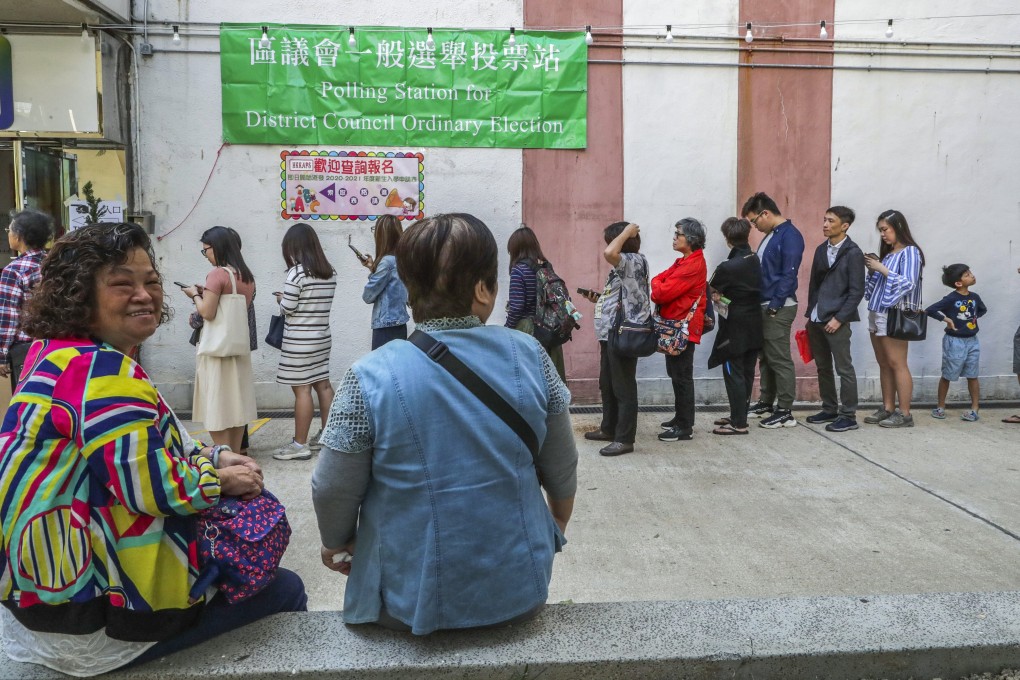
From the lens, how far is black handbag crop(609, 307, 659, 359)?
241 inches

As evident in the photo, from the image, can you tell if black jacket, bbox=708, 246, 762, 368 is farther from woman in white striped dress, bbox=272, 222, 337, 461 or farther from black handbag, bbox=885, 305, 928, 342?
woman in white striped dress, bbox=272, 222, 337, 461

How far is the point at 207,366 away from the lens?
5648 mm

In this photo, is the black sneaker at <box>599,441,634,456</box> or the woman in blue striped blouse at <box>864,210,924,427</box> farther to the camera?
the woman in blue striped blouse at <box>864,210,924,427</box>

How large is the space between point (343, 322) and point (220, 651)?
580cm

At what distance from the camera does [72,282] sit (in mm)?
2016

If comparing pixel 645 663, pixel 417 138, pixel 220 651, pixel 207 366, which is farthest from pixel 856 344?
pixel 220 651

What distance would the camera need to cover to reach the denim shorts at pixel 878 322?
23.5ft

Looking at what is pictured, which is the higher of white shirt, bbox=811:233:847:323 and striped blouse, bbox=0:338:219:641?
white shirt, bbox=811:233:847:323

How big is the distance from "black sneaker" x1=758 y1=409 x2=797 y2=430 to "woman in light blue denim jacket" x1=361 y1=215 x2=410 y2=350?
317 cm

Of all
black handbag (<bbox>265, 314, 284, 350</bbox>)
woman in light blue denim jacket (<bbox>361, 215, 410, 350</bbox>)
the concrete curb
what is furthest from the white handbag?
the concrete curb

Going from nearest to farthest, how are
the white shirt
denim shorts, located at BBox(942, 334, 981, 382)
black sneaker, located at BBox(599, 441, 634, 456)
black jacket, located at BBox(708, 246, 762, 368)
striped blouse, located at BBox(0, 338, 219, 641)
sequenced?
striped blouse, located at BBox(0, 338, 219, 641)
black sneaker, located at BBox(599, 441, 634, 456)
black jacket, located at BBox(708, 246, 762, 368)
the white shirt
denim shorts, located at BBox(942, 334, 981, 382)

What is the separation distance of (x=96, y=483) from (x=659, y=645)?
1499 millimetres

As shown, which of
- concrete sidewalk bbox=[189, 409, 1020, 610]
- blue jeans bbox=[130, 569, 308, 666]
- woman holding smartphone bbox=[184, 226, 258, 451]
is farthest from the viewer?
woman holding smartphone bbox=[184, 226, 258, 451]

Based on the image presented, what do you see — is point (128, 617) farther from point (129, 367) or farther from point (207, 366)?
point (207, 366)
